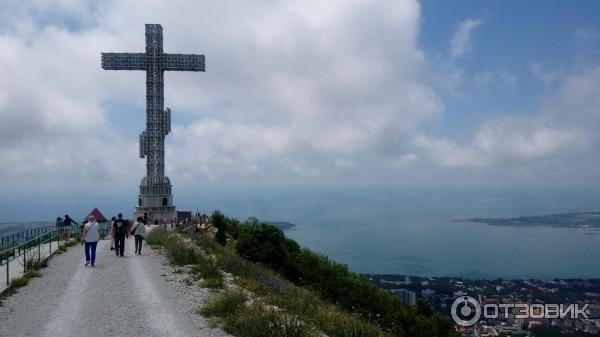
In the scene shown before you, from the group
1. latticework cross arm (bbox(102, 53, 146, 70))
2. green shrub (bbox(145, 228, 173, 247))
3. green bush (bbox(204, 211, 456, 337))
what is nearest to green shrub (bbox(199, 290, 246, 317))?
green bush (bbox(204, 211, 456, 337))

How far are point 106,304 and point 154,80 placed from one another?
3917 centimetres

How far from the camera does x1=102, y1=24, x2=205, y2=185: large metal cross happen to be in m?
44.9

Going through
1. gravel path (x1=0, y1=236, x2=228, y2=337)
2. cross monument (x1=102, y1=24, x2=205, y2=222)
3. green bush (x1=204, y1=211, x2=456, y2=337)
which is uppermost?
cross monument (x1=102, y1=24, x2=205, y2=222)

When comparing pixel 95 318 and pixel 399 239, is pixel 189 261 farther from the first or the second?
pixel 399 239

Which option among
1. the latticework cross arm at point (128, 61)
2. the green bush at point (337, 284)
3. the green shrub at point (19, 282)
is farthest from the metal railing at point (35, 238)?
the latticework cross arm at point (128, 61)

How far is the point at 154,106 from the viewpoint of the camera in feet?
148

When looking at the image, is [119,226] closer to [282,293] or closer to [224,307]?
[282,293]

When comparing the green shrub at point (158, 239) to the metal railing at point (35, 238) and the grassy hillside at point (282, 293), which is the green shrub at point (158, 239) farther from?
the metal railing at point (35, 238)

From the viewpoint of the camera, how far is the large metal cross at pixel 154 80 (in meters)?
44.9

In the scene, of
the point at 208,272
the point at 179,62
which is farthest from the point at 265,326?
the point at 179,62

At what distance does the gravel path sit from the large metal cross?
1257 inches

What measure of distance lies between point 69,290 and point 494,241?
168056mm

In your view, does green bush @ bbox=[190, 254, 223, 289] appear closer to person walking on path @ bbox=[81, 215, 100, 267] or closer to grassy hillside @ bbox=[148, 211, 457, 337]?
grassy hillside @ bbox=[148, 211, 457, 337]

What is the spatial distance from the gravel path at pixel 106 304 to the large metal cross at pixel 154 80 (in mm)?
31928
